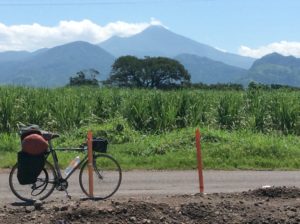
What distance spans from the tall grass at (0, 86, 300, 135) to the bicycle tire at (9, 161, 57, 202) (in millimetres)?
10462

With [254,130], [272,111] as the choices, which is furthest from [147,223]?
[272,111]

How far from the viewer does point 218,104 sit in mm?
21766

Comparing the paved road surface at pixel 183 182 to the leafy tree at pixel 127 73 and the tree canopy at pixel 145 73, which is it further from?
the leafy tree at pixel 127 73

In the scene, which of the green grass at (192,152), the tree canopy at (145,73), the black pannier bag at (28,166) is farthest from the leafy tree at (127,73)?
the black pannier bag at (28,166)

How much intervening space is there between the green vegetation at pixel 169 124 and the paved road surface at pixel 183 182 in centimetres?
104

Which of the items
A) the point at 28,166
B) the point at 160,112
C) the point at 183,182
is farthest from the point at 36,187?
the point at 160,112

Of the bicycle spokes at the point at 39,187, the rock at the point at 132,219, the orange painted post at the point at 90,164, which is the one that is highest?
the orange painted post at the point at 90,164

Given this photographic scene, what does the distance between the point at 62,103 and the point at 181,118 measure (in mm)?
4712

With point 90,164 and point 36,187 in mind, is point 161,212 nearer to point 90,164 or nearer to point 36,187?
point 90,164

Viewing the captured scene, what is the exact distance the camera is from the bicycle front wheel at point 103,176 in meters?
9.02

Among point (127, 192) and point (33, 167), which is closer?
point (33, 167)

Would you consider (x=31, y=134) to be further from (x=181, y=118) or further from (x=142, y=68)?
(x=142, y=68)

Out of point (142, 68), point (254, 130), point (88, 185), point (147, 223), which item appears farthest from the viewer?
point (142, 68)

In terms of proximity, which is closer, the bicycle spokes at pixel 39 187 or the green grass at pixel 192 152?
the bicycle spokes at pixel 39 187
